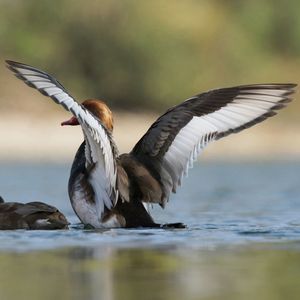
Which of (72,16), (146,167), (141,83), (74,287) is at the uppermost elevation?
(72,16)

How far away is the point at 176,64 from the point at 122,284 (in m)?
25.3

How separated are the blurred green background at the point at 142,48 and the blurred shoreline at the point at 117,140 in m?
2.81

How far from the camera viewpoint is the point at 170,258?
9633mm

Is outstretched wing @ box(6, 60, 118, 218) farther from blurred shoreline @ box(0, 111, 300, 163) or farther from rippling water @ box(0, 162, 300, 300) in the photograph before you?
blurred shoreline @ box(0, 111, 300, 163)

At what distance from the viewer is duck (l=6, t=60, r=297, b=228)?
11391 millimetres

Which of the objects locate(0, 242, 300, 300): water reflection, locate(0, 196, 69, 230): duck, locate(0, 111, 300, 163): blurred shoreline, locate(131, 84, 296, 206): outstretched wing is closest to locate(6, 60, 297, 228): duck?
locate(131, 84, 296, 206): outstretched wing

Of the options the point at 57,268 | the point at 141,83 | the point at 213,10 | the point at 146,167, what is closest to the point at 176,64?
the point at 141,83

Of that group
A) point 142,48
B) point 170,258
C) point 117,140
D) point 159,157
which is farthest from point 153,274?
point 142,48

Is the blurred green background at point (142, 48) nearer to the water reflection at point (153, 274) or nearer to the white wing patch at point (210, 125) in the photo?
the white wing patch at point (210, 125)

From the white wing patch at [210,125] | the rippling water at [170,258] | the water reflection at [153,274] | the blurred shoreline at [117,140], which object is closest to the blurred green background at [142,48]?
the blurred shoreline at [117,140]

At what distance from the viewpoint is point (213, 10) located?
36750 millimetres

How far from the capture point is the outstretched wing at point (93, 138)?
10508mm

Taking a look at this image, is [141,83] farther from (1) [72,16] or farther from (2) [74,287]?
(2) [74,287]

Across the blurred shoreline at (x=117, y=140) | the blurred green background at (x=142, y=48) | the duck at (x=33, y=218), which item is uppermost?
the blurred green background at (x=142, y=48)
